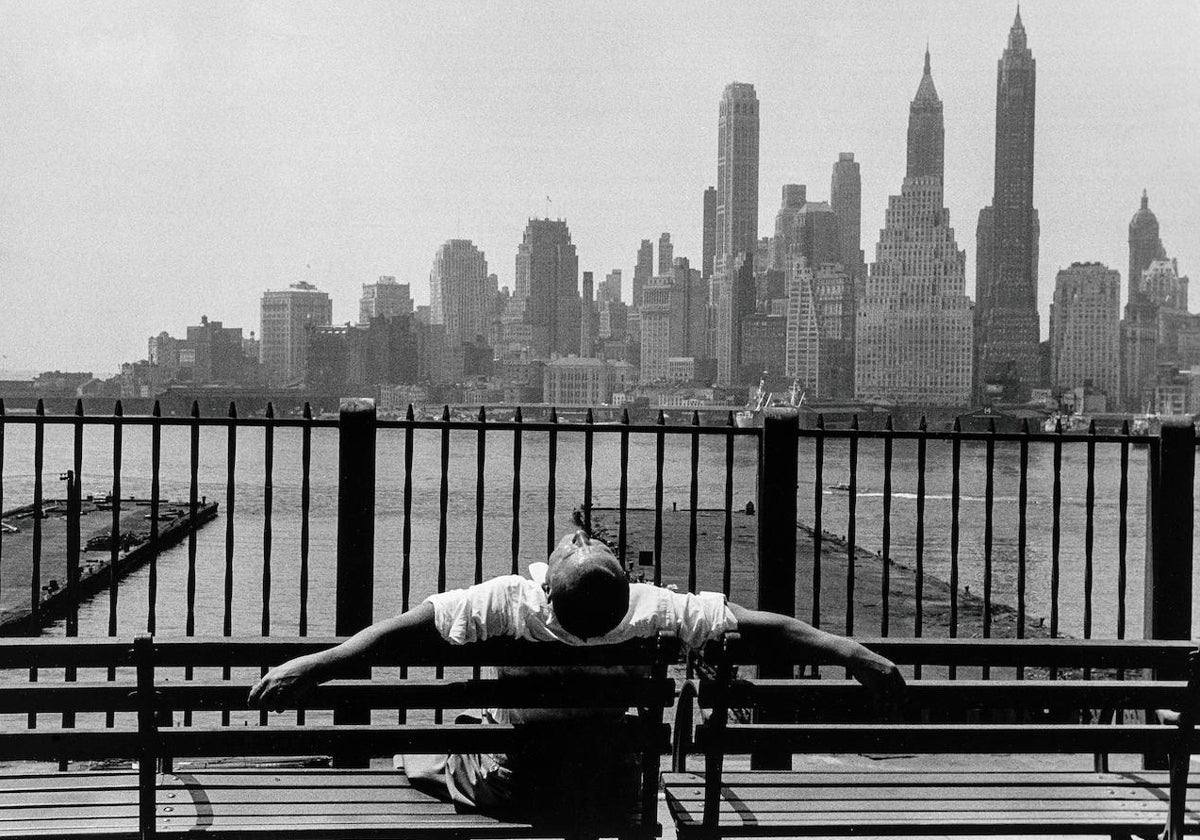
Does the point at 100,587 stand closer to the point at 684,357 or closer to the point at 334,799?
the point at 334,799

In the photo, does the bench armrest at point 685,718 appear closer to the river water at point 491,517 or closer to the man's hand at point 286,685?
the man's hand at point 286,685

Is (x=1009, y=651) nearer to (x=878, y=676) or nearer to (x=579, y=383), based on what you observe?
(x=878, y=676)

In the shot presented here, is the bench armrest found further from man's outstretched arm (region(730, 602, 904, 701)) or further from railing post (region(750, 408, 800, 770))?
railing post (region(750, 408, 800, 770))

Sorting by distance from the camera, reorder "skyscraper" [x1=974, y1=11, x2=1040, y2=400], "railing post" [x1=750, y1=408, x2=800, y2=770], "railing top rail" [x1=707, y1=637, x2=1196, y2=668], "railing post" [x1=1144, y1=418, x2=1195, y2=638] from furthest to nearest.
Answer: "skyscraper" [x1=974, y1=11, x2=1040, y2=400] → "railing post" [x1=1144, y1=418, x2=1195, y2=638] → "railing post" [x1=750, y1=408, x2=800, y2=770] → "railing top rail" [x1=707, y1=637, x2=1196, y2=668]

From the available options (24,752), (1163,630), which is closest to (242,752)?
(24,752)

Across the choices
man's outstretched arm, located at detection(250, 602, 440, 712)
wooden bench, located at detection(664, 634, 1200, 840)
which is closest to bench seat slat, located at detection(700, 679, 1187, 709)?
wooden bench, located at detection(664, 634, 1200, 840)
